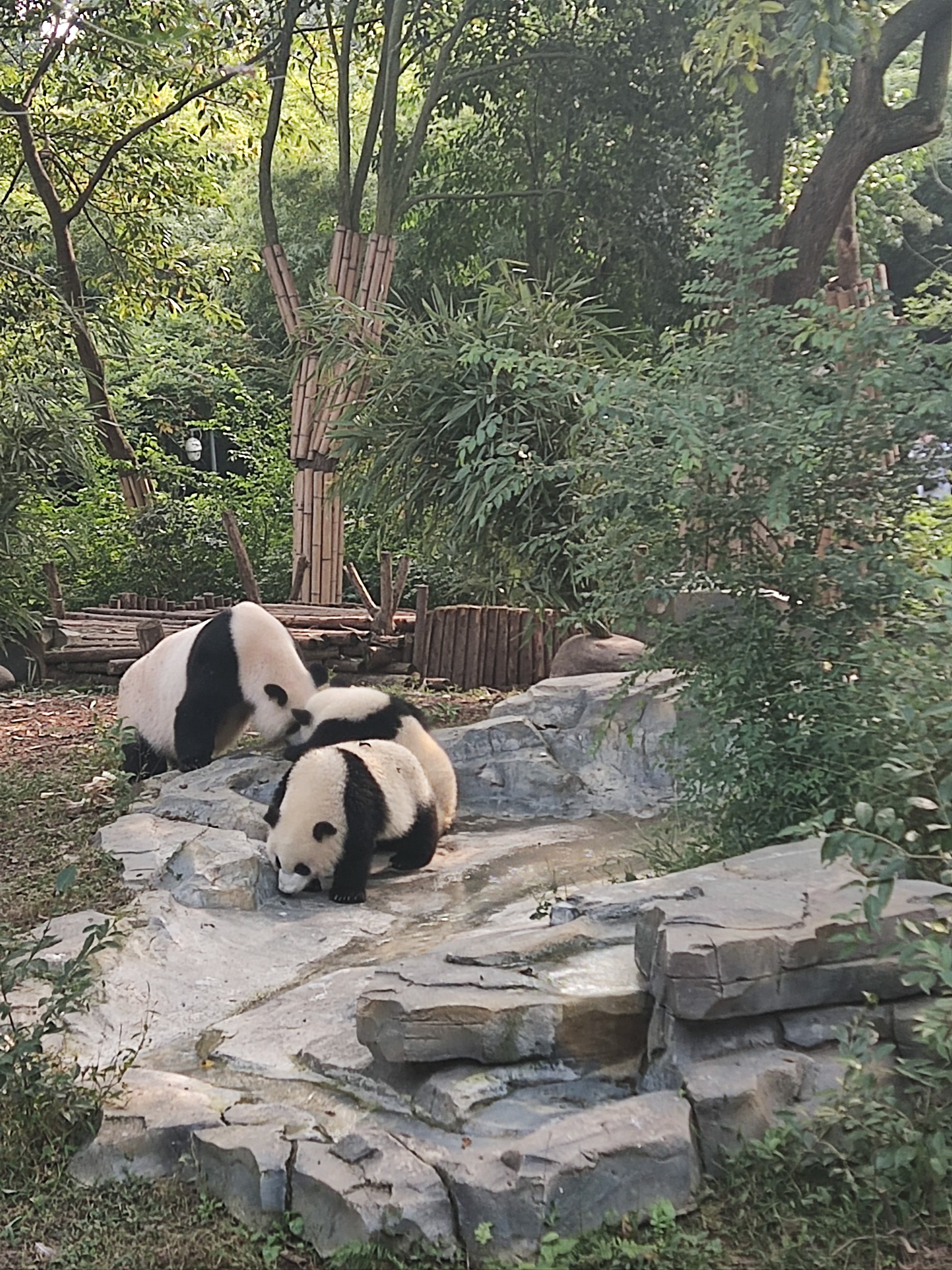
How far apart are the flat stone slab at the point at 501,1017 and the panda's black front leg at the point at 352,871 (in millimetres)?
1504

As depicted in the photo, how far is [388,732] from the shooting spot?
215 inches

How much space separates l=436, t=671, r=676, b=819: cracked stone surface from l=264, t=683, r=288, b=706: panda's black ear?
2.79ft

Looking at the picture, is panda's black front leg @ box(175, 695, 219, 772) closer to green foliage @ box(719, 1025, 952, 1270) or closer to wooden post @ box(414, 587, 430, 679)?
wooden post @ box(414, 587, 430, 679)

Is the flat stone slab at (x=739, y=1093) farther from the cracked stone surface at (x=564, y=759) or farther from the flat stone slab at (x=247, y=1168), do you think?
the cracked stone surface at (x=564, y=759)

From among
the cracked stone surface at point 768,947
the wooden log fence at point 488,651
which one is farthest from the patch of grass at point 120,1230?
the wooden log fence at point 488,651

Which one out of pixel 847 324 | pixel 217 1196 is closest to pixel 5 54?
pixel 847 324

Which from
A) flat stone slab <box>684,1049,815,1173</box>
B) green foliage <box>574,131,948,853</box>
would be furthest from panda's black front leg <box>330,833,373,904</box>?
flat stone slab <box>684,1049,815,1173</box>

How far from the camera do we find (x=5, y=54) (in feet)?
31.8

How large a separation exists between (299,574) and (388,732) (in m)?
6.01

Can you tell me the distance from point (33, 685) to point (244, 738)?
112 inches

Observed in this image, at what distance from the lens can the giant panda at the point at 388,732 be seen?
5426 millimetres

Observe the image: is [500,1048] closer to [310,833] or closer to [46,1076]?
[46,1076]

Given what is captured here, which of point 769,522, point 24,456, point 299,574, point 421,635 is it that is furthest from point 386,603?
point 769,522

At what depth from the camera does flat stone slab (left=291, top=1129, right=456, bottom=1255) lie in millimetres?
2406
